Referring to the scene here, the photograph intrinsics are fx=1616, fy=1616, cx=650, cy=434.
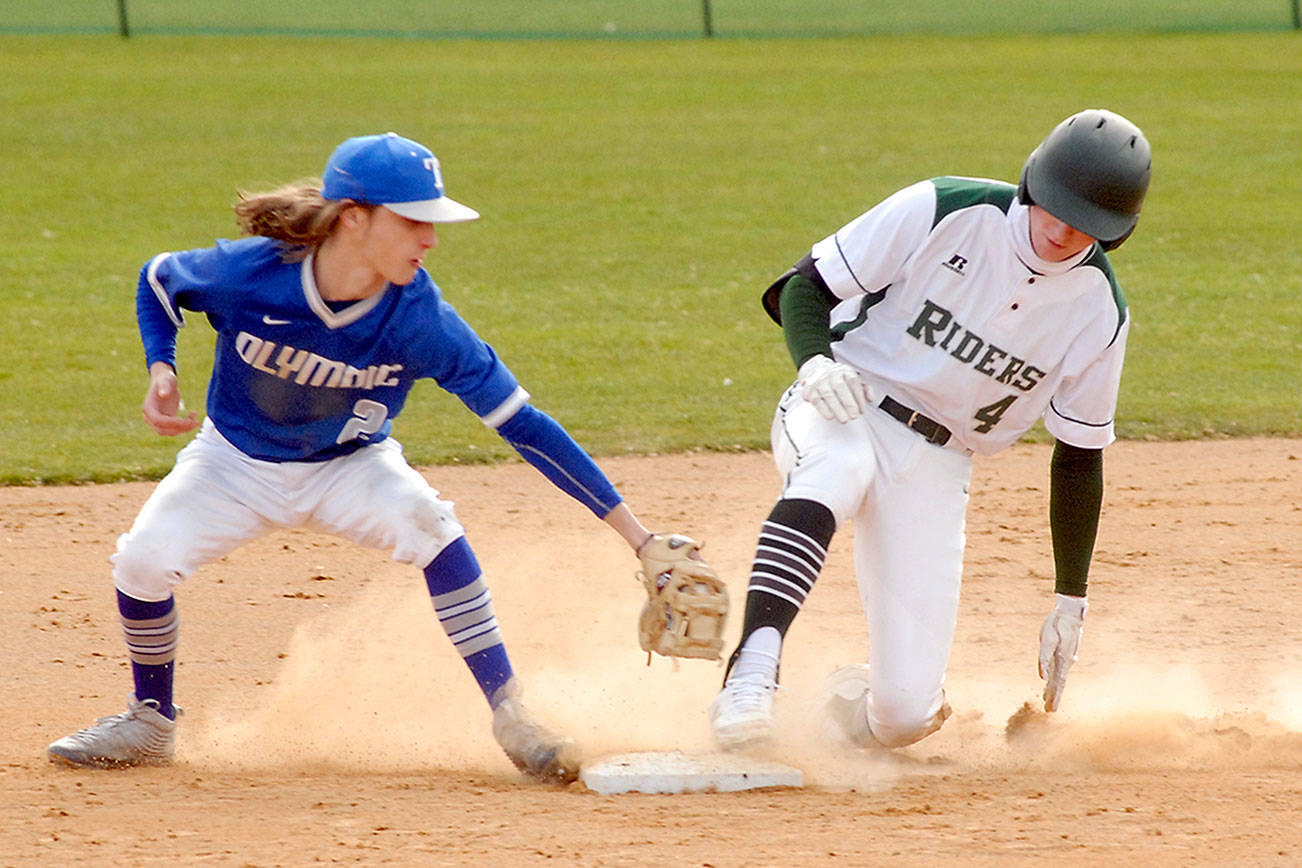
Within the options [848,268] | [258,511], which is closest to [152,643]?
[258,511]

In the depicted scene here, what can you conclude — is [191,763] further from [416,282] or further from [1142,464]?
[1142,464]

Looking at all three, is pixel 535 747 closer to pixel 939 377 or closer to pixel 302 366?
pixel 302 366

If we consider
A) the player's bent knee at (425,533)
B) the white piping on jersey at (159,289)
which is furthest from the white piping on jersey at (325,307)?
the player's bent knee at (425,533)

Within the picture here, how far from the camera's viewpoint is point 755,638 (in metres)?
3.97

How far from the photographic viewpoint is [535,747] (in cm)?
408

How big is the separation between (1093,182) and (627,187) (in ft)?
38.3

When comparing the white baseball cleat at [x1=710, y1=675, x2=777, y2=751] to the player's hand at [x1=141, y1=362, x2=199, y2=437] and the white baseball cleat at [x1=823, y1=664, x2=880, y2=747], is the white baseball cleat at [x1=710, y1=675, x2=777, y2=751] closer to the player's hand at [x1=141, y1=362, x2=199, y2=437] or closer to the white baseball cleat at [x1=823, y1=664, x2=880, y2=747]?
the white baseball cleat at [x1=823, y1=664, x2=880, y2=747]

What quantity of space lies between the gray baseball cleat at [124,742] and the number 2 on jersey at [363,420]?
888 millimetres

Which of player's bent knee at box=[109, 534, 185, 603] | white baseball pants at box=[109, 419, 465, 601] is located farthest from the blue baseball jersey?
player's bent knee at box=[109, 534, 185, 603]

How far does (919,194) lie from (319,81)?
17015 mm

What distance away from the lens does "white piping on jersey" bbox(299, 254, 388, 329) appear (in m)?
3.99

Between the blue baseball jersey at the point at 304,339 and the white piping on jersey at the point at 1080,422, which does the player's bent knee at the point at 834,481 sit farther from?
the blue baseball jersey at the point at 304,339

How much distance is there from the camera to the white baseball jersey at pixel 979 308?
4.30 m

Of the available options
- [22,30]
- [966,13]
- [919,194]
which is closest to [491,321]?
[919,194]
